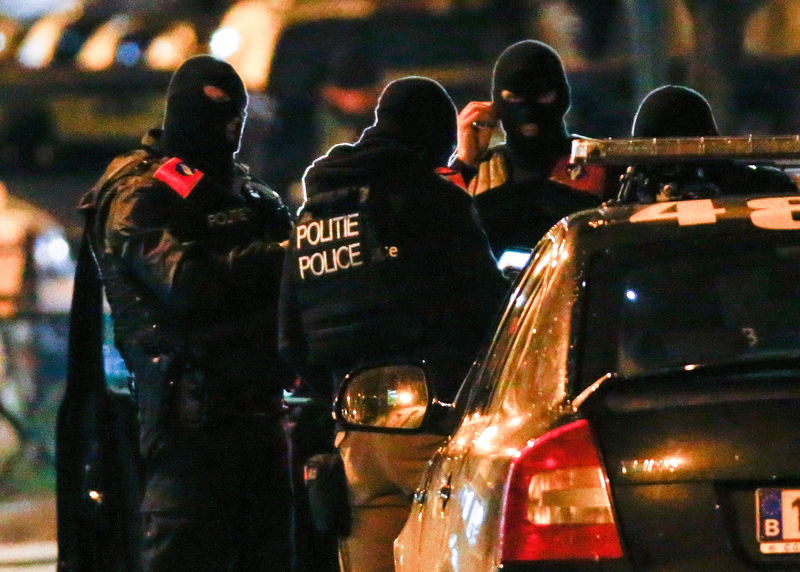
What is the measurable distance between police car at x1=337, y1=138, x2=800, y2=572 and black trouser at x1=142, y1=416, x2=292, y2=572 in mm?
1764

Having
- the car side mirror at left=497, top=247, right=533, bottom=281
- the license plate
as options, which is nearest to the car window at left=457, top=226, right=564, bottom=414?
the license plate

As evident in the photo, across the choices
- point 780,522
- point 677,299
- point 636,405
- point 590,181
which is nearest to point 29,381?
point 590,181

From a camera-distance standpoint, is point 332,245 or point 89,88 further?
point 89,88

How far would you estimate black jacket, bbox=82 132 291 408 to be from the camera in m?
5.48

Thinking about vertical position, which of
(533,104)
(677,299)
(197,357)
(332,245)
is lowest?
(677,299)

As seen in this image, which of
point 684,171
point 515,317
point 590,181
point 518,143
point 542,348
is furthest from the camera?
point 518,143

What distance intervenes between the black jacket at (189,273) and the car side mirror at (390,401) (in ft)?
5.27

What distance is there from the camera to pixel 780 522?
2855 millimetres

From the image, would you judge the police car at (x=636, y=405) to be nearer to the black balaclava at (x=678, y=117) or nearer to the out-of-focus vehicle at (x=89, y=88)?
the black balaclava at (x=678, y=117)

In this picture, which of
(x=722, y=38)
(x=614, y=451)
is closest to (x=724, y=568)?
(x=614, y=451)

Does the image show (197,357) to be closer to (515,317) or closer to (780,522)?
(515,317)

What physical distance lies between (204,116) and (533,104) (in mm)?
1137

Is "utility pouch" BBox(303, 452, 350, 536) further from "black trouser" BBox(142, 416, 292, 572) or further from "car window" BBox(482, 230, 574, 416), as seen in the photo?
"car window" BBox(482, 230, 574, 416)

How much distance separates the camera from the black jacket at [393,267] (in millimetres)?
4746
